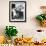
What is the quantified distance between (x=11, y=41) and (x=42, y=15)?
86 cm

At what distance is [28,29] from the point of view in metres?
3.80

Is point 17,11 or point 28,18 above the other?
point 17,11

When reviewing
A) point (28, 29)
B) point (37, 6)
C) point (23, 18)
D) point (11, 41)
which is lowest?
point (11, 41)

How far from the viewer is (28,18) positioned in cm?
379

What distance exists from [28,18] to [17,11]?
0.28 metres

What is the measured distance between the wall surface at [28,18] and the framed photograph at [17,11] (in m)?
0.07

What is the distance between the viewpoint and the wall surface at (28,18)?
379 cm

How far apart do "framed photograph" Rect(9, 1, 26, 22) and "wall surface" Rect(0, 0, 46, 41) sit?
66mm

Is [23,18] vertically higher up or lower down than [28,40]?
higher up

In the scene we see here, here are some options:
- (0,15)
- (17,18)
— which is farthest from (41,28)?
(0,15)

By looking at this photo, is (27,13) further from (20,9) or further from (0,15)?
(0,15)

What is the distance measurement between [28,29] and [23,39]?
0.30 m

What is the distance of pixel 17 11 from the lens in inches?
149

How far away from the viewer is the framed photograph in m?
3.77
